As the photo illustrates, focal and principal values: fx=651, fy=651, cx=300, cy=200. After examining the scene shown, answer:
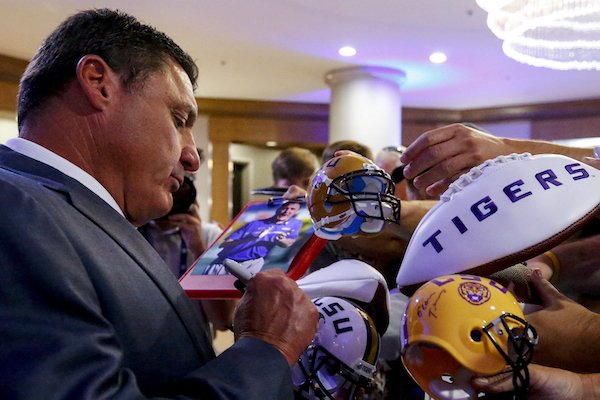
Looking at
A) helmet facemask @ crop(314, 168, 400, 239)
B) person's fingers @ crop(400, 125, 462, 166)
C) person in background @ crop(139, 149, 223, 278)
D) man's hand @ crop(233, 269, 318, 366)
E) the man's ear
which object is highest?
the man's ear

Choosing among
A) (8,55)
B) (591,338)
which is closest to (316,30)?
A: (8,55)

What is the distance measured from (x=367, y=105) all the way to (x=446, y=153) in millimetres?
5300

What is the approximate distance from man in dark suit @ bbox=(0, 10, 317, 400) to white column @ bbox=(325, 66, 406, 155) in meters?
5.17

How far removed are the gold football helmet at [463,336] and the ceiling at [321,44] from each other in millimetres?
4004

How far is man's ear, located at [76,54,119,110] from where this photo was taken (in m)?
0.97

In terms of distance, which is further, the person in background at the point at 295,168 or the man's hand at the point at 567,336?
the person in background at the point at 295,168

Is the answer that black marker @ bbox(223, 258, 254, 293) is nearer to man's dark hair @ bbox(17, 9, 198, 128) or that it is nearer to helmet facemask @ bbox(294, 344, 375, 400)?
helmet facemask @ bbox(294, 344, 375, 400)

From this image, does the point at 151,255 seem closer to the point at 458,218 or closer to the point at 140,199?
the point at 140,199

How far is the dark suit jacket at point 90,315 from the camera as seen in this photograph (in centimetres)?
68

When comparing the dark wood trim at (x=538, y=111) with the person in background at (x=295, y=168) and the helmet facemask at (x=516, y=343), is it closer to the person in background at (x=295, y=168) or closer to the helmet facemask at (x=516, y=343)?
the person in background at (x=295, y=168)

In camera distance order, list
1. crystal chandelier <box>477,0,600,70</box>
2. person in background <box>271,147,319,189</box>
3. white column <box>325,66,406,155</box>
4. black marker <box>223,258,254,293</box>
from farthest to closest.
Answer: white column <box>325,66,406,155</box>
crystal chandelier <box>477,0,600,70</box>
person in background <box>271,147,319,189</box>
black marker <box>223,258,254,293</box>

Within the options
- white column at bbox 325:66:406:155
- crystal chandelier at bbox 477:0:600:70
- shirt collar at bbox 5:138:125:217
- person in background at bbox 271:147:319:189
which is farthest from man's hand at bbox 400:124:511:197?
A: white column at bbox 325:66:406:155

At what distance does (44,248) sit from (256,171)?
330 inches

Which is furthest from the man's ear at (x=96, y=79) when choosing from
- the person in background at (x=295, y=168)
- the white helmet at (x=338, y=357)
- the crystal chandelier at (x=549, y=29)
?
the crystal chandelier at (x=549, y=29)
